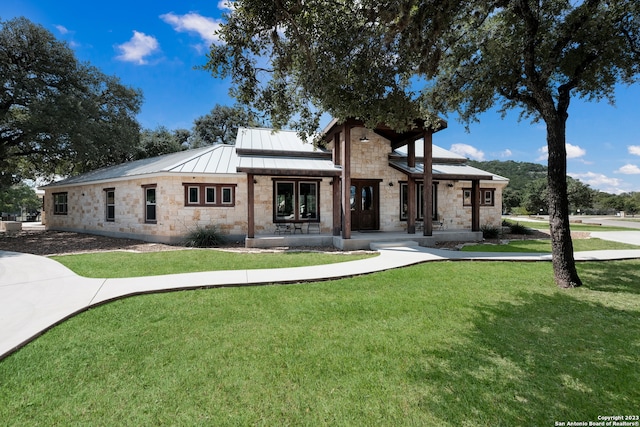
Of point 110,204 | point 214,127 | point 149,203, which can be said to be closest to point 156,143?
point 214,127

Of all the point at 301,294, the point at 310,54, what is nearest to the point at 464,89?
the point at 310,54

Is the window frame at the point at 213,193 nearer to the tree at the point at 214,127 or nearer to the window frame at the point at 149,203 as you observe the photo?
the window frame at the point at 149,203

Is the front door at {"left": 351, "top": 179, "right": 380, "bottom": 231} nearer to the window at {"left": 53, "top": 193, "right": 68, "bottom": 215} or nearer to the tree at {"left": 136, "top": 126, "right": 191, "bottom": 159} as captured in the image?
the window at {"left": 53, "top": 193, "right": 68, "bottom": 215}

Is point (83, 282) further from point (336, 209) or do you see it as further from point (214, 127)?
point (214, 127)

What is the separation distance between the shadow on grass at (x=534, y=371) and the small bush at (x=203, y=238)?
10959mm

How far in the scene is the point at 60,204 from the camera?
62.4ft

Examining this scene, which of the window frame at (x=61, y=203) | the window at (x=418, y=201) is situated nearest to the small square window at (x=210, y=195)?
the window at (x=418, y=201)

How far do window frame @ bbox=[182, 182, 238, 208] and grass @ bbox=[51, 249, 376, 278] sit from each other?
3745 millimetres

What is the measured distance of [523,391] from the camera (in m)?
2.93

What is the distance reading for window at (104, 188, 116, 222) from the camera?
1583 centimetres

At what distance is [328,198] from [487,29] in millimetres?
8881

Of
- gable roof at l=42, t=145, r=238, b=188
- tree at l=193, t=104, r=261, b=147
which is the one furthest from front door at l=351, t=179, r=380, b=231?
tree at l=193, t=104, r=261, b=147

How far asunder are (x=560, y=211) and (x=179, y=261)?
10.0 meters

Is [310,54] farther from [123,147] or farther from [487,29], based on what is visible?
[123,147]
